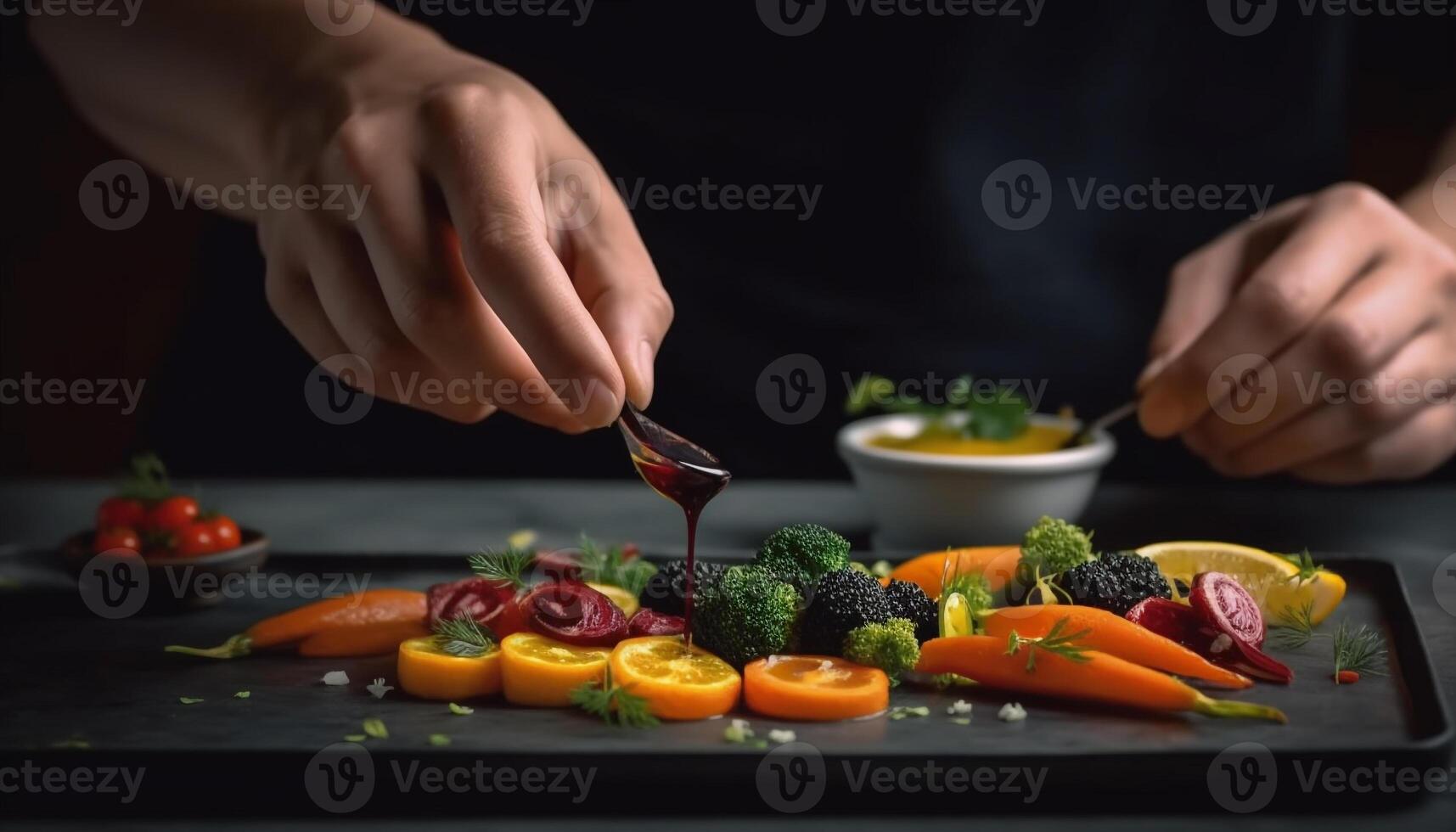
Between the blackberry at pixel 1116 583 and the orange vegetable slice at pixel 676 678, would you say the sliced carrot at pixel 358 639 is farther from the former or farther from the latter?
the blackberry at pixel 1116 583

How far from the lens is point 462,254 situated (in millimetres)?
2080

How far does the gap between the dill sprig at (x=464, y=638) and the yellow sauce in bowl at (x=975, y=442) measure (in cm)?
125

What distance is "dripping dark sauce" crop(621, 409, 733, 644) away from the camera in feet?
6.94

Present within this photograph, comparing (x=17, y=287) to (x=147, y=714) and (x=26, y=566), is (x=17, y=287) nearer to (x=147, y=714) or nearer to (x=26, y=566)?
(x=26, y=566)

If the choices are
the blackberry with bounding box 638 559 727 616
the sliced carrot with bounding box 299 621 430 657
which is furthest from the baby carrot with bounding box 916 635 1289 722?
the sliced carrot with bounding box 299 621 430 657

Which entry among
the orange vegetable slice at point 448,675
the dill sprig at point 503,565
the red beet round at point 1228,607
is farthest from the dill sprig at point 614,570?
the red beet round at point 1228,607

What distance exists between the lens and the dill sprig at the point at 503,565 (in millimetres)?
2326

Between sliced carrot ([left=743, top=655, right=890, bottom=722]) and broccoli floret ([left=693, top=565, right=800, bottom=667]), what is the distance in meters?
0.06

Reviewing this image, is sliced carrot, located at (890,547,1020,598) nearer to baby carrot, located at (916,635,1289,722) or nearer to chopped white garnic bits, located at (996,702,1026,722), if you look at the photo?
baby carrot, located at (916,635,1289,722)

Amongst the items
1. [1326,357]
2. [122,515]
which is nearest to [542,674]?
[122,515]

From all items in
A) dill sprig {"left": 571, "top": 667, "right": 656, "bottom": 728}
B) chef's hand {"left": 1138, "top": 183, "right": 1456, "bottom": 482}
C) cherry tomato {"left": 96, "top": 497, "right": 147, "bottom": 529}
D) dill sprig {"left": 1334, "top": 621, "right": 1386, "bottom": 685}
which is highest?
chef's hand {"left": 1138, "top": 183, "right": 1456, "bottom": 482}

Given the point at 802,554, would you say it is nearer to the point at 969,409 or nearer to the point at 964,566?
the point at 964,566

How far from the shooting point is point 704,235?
11.8 feet

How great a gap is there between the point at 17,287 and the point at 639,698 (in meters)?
4.10
